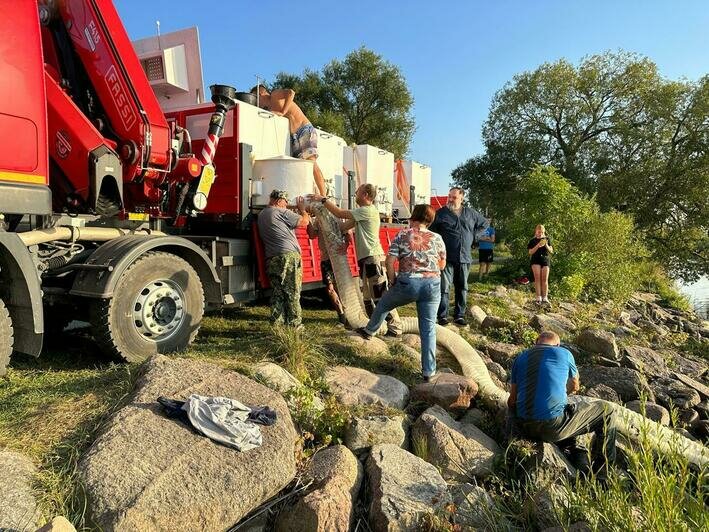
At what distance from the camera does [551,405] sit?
4199 millimetres

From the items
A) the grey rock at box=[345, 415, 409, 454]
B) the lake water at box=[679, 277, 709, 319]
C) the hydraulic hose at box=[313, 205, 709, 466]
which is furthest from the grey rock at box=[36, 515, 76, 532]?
the lake water at box=[679, 277, 709, 319]

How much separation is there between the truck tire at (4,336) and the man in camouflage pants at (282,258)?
7.89 ft

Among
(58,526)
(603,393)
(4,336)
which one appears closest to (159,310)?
(4,336)

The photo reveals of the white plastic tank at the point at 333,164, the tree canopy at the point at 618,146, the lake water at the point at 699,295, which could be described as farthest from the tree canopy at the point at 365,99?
the white plastic tank at the point at 333,164

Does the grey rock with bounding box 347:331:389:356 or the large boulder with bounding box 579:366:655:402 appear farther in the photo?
the large boulder with bounding box 579:366:655:402

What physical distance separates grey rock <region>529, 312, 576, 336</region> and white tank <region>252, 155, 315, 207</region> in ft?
14.3

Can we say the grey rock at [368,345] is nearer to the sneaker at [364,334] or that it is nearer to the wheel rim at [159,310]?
the sneaker at [364,334]

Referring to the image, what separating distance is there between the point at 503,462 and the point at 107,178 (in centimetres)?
402

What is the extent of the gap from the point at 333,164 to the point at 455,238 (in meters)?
2.02

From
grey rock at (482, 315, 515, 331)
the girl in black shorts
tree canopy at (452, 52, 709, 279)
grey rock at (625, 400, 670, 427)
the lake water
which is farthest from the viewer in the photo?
tree canopy at (452, 52, 709, 279)

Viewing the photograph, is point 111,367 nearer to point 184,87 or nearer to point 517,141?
point 184,87

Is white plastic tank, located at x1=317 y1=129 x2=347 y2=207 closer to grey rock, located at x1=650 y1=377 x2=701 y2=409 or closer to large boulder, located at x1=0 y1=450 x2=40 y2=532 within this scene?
grey rock, located at x1=650 y1=377 x2=701 y2=409

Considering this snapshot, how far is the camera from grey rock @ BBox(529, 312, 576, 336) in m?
8.27

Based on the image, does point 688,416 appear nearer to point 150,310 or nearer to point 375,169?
point 375,169
